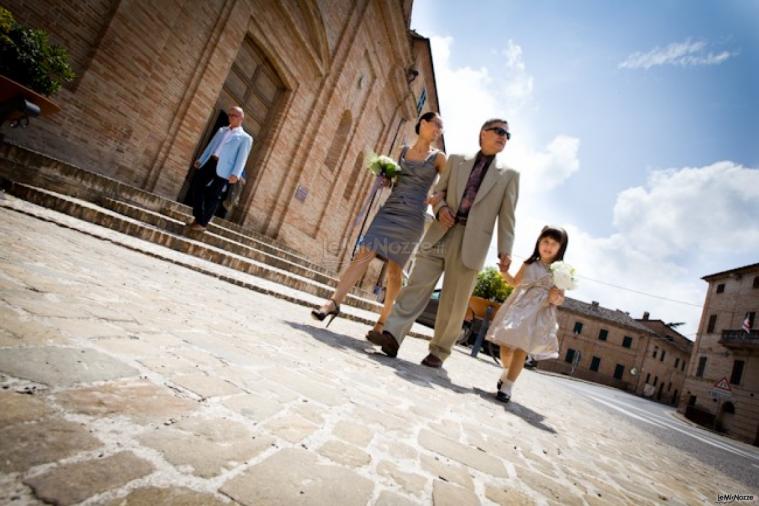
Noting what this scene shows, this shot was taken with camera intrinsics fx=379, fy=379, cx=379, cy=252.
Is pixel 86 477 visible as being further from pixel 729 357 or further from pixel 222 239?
pixel 729 357

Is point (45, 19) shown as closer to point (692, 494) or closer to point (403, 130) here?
point (692, 494)

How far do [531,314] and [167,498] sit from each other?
354cm

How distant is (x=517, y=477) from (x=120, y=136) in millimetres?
7606

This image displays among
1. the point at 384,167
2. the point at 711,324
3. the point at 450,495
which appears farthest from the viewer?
the point at 711,324

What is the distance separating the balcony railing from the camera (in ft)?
84.1

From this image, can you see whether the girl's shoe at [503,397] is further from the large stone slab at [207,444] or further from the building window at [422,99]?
the building window at [422,99]

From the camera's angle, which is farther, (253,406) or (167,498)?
(253,406)

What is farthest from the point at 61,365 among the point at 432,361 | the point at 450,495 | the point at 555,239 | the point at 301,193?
the point at 301,193

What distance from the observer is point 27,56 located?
402 cm

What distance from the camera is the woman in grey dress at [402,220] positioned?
12.5 ft

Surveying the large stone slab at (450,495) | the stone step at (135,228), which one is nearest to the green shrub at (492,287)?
the stone step at (135,228)

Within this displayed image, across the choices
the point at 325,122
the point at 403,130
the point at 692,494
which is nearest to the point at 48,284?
the point at 692,494

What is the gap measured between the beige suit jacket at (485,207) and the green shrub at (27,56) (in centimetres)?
460

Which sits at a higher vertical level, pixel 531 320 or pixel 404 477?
pixel 531 320
